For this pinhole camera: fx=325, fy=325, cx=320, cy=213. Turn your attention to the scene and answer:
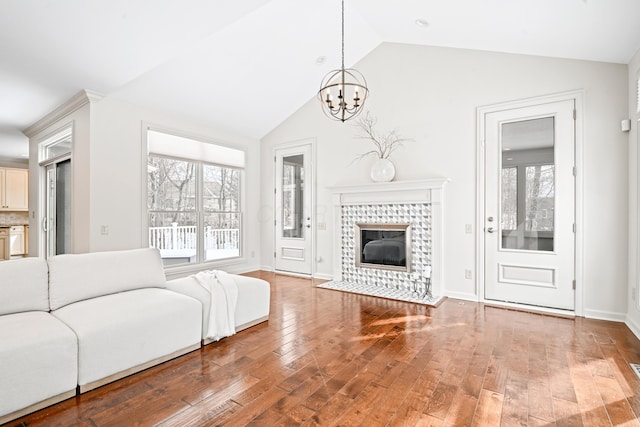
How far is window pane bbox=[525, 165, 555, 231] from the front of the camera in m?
3.81

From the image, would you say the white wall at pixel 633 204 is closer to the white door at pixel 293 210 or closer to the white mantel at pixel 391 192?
the white mantel at pixel 391 192

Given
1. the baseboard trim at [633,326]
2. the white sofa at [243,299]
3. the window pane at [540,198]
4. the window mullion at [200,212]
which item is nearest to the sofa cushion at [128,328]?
the white sofa at [243,299]

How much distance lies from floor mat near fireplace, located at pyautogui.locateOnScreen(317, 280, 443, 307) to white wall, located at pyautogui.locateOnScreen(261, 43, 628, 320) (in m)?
0.47

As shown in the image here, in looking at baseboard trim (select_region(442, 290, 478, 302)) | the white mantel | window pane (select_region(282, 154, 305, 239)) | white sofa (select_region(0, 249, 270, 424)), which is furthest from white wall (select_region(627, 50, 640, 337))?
window pane (select_region(282, 154, 305, 239))

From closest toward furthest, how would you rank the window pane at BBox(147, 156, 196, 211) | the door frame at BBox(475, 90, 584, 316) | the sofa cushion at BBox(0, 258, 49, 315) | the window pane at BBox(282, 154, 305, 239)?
the sofa cushion at BBox(0, 258, 49, 315)
the door frame at BBox(475, 90, 584, 316)
the window pane at BBox(147, 156, 196, 211)
the window pane at BBox(282, 154, 305, 239)

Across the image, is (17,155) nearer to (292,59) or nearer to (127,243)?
(127,243)

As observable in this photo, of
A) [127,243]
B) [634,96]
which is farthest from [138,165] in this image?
[634,96]

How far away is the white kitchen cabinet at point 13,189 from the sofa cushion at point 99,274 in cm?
725

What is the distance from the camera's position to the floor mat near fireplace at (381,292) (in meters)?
4.22

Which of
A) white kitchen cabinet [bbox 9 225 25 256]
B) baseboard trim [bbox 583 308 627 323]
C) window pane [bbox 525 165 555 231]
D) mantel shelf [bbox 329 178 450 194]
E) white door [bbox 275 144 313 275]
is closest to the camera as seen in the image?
baseboard trim [bbox 583 308 627 323]

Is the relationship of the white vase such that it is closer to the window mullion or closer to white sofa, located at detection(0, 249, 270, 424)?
white sofa, located at detection(0, 249, 270, 424)

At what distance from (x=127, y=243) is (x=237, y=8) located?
3281mm

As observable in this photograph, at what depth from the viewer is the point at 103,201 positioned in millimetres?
4180

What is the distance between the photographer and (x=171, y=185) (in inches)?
203
